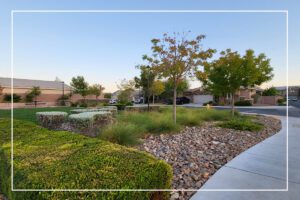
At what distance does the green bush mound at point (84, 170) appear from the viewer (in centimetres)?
184

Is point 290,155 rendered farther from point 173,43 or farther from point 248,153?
point 173,43

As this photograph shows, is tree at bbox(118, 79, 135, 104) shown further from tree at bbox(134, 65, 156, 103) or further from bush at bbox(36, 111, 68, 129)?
bush at bbox(36, 111, 68, 129)

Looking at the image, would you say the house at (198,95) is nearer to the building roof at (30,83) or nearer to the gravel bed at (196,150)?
the building roof at (30,83)

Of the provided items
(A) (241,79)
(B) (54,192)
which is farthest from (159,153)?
(A) (241,79)

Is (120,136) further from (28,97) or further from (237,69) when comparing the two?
(28,97)

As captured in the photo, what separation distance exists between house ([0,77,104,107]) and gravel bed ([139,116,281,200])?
29.2 meters

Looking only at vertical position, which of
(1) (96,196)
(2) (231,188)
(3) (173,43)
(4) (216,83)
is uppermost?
(3) (173,43)

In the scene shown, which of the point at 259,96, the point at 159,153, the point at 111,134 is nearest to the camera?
the point at 159,153

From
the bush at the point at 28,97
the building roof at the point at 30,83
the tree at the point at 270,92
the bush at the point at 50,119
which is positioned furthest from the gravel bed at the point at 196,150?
the tree at the point at 270,92

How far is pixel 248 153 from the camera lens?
4.65 metres

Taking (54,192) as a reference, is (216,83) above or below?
above

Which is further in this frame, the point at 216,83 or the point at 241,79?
the point at 216,83

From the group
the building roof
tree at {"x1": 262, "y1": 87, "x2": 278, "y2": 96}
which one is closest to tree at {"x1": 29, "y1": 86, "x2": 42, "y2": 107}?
the building roof

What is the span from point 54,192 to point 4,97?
32.5 meters
